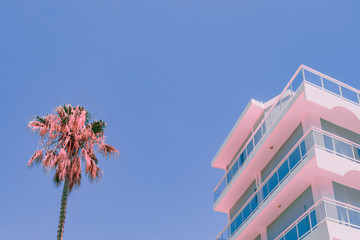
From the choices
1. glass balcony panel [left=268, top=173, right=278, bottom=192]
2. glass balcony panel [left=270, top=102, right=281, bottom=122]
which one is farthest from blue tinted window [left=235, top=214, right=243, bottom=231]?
glass balcony panel [left=270, top=102, right=281, bottom=122]

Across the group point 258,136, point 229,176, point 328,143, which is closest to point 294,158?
point 328,143

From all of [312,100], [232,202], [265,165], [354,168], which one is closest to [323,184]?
[354,168]

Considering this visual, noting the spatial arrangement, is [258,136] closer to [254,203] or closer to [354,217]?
[254,203]

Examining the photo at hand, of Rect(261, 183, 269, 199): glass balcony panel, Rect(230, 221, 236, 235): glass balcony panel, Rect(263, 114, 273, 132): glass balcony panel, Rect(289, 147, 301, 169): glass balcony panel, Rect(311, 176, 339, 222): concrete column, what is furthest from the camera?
Rect(230, 221, 236, 235): glass balcony panel

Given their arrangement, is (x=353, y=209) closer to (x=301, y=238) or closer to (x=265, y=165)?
(x=301, y=238)

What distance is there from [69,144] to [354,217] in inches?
529

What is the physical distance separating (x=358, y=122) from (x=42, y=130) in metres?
Result: 15.2

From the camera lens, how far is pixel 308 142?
68.5ft

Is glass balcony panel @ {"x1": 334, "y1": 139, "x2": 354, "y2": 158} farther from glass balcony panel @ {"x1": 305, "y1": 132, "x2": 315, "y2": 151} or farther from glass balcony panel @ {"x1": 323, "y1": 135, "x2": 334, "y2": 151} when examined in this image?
glass balcony panel @ {"x1": 305, "y1": 132, "x2": 315, "y2": 151}

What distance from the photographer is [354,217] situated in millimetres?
19250

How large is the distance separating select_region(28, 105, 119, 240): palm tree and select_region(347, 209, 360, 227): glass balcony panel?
12.0m

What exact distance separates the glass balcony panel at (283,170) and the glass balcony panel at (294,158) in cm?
38

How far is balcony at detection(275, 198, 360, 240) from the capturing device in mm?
18062

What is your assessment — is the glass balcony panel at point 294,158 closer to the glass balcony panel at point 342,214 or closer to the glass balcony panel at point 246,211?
the glass balcony panel at point 342,214
